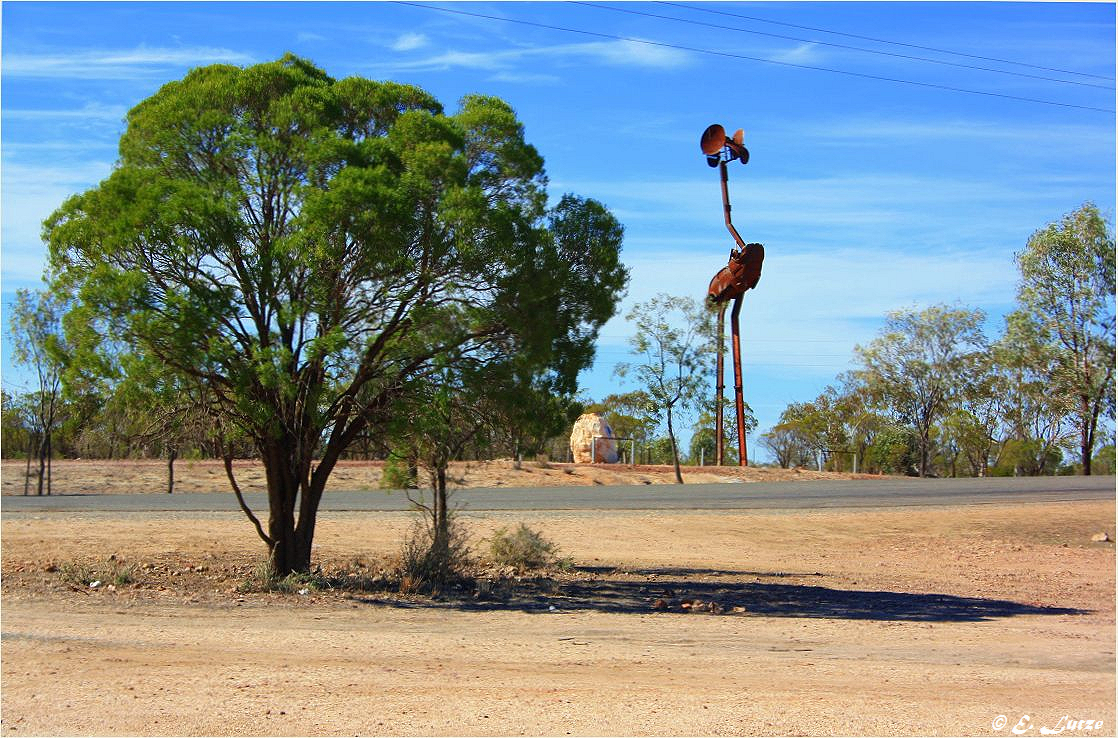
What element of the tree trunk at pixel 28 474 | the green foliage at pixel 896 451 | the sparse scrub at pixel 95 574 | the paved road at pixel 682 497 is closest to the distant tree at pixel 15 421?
the tree trunk at pixel 28 474

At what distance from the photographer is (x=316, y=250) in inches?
563

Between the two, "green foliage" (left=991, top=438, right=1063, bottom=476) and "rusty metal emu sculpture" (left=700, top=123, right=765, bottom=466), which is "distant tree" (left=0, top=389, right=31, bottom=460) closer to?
"rusty metal emu sculpture" (left=700, top=123, right=765, bottom=466)

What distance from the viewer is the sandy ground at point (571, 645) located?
8.71 metres

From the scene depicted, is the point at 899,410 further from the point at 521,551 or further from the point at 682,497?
the point at 521,551

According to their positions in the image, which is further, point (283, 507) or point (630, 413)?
point (630, 413)

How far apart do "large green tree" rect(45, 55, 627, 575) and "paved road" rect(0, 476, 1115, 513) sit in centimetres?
1399

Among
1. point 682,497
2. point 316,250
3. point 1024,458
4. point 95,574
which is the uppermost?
point 316,250

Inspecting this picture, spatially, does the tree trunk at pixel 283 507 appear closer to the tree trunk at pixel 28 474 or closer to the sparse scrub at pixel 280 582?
the sparse scrub at pixel 280 582

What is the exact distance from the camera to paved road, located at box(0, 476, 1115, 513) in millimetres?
31234

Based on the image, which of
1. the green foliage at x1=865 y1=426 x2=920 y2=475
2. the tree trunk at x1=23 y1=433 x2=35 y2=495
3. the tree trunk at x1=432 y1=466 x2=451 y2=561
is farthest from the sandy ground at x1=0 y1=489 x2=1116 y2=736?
the green foliage at x1=865 y1=426 x2=920 y2=475

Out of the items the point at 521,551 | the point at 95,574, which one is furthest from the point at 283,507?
the point at 521,551

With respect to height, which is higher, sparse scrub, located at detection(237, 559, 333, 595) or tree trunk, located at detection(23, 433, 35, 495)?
tree trunk, located at detection(23, 433, 35, 495)

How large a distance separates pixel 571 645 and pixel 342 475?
102 ft

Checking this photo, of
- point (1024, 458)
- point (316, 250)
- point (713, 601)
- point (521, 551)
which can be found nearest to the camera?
point (316, 250)
